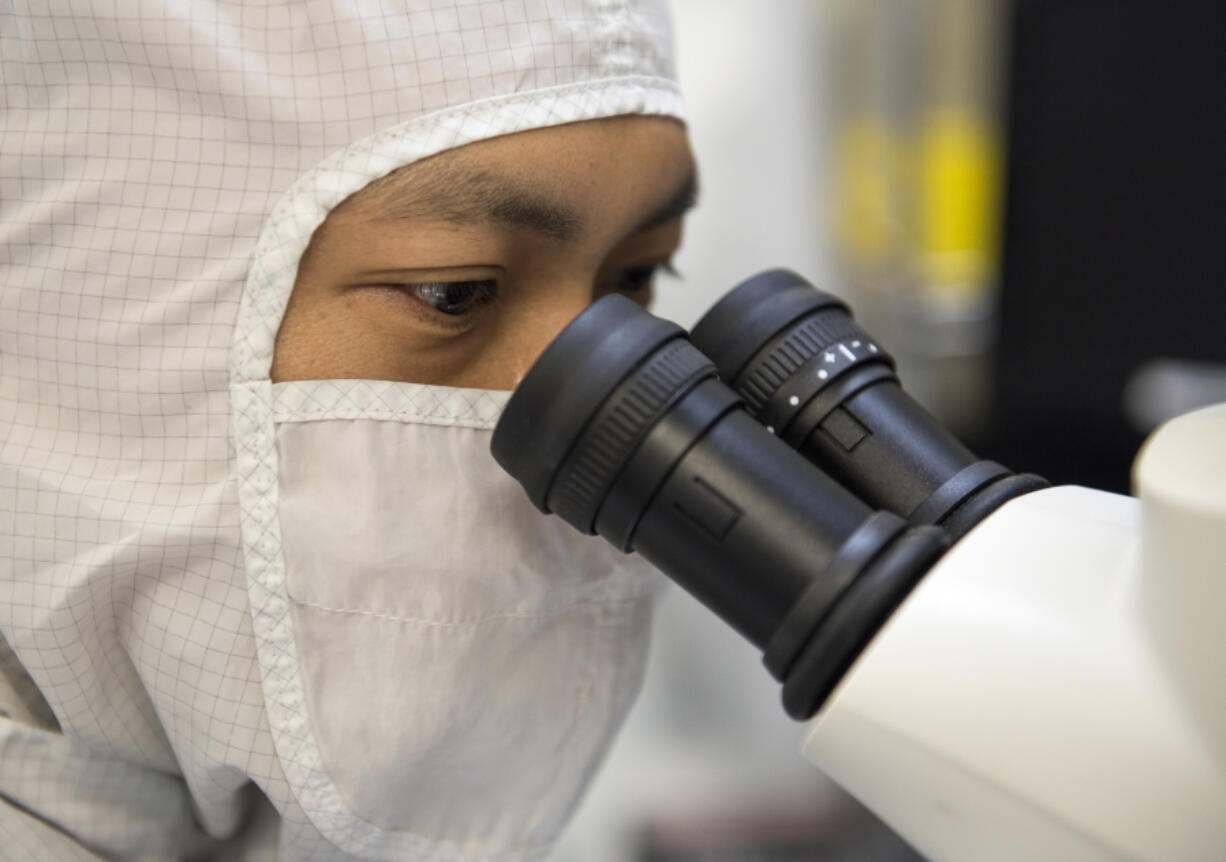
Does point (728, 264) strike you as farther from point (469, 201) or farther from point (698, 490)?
point (698, 490)

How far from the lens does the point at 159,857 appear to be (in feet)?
2.61

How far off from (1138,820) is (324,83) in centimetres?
61

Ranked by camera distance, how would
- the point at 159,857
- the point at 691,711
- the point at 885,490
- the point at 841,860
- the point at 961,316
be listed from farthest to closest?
the point at 961,316 < the point at 691,711 < the point at 841,860 < the point at 159,857 < the point at 885,490

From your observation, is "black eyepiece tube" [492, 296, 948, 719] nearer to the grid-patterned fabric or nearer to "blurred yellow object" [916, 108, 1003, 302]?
the grid-patterned fabric

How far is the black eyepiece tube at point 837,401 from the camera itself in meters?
0.65

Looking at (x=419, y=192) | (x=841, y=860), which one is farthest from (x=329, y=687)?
(x=841, y=860)

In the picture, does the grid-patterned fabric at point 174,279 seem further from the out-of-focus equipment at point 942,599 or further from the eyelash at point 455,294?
the out-of-focus equipment at point 942,599

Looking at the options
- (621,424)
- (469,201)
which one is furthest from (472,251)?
(621,424)

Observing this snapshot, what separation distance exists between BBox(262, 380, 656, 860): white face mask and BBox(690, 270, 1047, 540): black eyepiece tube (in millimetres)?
174

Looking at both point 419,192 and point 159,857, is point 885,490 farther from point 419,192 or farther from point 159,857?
point 159,857

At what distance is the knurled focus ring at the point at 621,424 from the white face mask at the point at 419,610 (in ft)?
0.47

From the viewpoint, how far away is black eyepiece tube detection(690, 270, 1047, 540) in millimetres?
646

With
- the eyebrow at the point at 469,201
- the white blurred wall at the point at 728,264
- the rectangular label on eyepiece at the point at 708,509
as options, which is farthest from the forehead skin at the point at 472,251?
the white blurred wall at the point at 728,264

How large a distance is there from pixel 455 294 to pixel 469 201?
68mm
